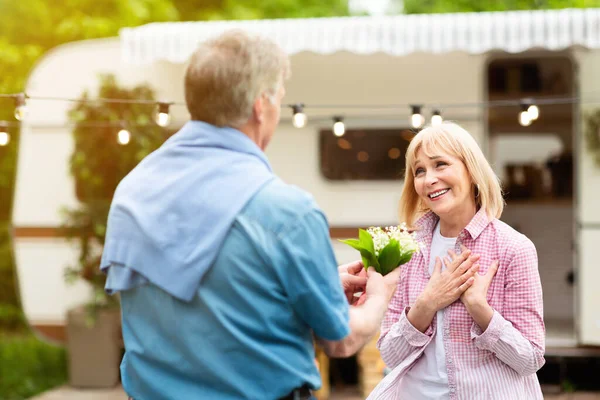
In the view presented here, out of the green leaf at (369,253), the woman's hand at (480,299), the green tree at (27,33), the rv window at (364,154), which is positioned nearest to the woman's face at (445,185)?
the woman's hand at (480,299)

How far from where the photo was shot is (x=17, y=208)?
7422mm

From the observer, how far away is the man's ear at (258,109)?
175cm

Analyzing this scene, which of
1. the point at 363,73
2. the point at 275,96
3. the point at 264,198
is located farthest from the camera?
the point at 363,73

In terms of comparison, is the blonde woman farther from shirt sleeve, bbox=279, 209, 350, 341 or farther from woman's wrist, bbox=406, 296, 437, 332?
shirt sleeve, bbox=279, 209, 350, 341

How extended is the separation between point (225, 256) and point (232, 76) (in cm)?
40

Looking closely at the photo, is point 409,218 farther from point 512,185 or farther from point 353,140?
point 512,185

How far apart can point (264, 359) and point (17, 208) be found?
6.33 meters

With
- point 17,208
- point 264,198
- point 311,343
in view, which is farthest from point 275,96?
point 17,208

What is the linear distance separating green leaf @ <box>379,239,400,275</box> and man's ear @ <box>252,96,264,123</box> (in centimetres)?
71

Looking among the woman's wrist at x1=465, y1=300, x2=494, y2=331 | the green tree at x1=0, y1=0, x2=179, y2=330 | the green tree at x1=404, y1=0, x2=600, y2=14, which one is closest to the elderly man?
the woman's wrist at x1=465, y1=300, x2=494, y2=331

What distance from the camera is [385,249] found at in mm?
2307

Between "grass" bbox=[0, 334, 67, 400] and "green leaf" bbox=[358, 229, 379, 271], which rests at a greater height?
"green leaf" bbox=[358, 229, 379, 271]

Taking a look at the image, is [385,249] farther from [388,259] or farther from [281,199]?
[281,199]

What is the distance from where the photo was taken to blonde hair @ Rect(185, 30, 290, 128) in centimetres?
170
